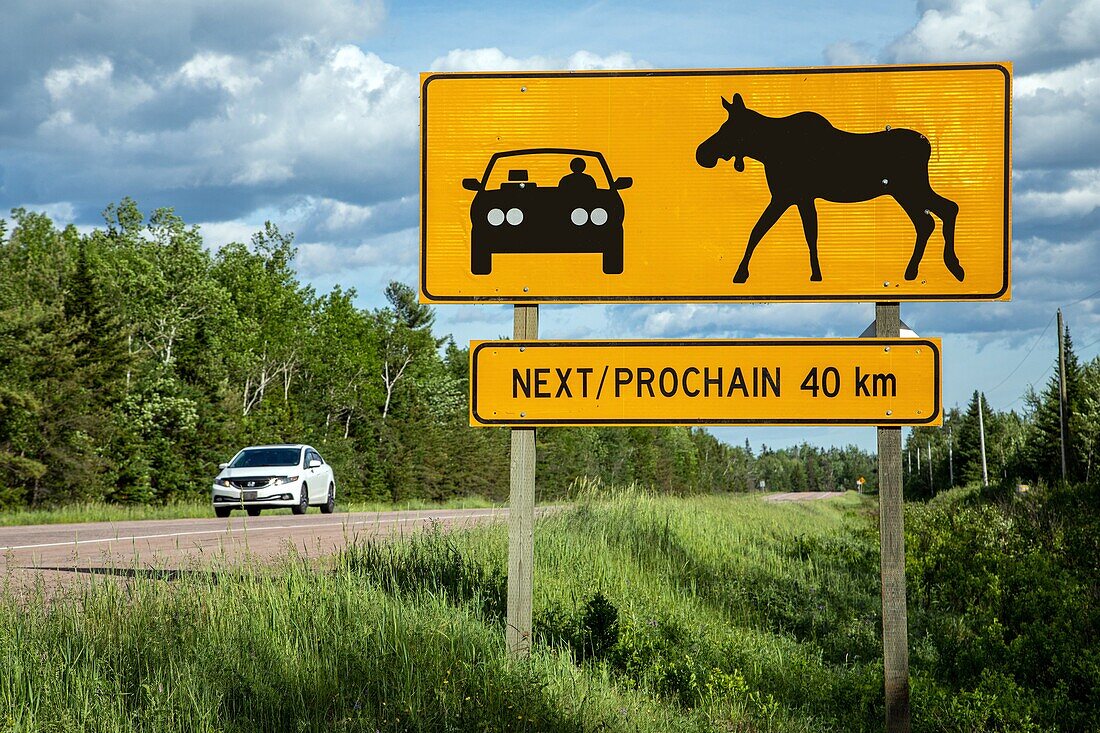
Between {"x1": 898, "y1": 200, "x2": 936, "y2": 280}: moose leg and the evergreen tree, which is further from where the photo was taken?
the evergreen tree

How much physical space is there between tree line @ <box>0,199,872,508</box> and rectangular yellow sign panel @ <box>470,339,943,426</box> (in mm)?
14215

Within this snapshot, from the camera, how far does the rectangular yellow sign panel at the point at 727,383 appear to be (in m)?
6.13

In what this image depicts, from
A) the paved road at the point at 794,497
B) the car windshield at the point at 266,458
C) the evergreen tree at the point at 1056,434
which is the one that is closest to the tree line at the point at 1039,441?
the evergreen tree at the point at 1056,434

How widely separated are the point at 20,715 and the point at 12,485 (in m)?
38.6

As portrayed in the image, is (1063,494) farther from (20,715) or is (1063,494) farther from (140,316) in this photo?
(140,316)

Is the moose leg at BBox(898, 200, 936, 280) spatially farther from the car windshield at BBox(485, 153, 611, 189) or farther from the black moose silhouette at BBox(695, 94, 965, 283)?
the car windshield at BBox(485, 153, 611, 189)

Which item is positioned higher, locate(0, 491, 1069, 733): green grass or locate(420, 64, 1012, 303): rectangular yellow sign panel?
locate(420, 64, 1012, 303): rectangular yellow sign panel

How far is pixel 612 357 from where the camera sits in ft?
20.5

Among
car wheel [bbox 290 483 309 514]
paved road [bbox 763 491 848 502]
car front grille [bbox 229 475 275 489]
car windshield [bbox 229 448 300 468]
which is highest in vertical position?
car windshield [bbox 229 448 300 468]

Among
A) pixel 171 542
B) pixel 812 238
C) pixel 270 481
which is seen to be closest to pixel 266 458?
pixel 270 481

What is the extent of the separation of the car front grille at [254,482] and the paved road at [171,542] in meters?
3.60

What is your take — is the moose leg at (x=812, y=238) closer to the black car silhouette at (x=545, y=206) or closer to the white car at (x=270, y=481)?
the black car silhouette at (x=545, y=206)

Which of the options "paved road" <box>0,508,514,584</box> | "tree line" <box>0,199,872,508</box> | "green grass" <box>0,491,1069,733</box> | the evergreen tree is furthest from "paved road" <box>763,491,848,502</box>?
"green grass" <box>0,491,1069,733</box>

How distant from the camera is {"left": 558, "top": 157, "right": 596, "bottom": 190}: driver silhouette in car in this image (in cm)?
645
